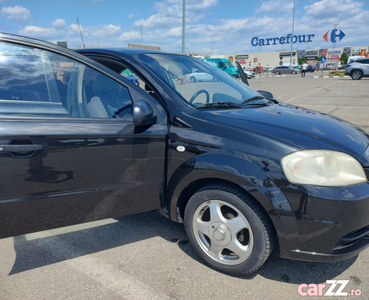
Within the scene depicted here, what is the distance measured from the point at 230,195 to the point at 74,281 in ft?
4.28

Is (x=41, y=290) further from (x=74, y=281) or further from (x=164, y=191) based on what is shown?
(x=164, y=191)

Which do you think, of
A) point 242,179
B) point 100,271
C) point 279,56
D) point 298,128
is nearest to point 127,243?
point 100,271

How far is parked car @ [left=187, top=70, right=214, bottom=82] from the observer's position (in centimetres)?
291

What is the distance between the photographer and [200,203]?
226 centimetres

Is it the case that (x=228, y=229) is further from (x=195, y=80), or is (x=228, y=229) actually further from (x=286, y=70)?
(x=286, y=70)

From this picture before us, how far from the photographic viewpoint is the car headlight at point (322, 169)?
1891 mm

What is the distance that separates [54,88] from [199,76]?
1339 mm

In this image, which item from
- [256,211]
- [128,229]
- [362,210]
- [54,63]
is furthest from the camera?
[128,229]

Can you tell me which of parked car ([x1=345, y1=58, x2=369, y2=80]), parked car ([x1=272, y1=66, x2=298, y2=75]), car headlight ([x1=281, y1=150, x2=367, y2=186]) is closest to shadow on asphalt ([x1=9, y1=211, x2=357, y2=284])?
car headlight ([x1=281, y1=150, x2=367, y2=186])

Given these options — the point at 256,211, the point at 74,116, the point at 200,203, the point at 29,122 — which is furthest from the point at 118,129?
the point at 256,211

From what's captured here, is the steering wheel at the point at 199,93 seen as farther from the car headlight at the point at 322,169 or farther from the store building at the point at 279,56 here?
the store building at the point at 279,56

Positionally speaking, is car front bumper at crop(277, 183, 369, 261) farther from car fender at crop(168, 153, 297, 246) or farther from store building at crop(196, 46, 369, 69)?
store building at crop(196, 46, 369, 69)

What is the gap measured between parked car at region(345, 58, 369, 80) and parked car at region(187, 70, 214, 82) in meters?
25.5

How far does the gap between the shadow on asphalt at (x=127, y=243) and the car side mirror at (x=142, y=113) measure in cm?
118
